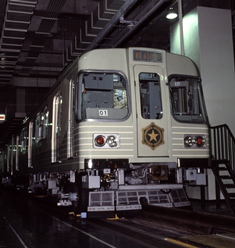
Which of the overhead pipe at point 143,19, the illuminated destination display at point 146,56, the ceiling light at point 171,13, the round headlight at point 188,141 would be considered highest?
the ceiling light at point 171,13

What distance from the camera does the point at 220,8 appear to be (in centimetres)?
1099

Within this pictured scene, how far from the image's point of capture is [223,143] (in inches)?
401

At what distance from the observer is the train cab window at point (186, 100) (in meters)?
7.75

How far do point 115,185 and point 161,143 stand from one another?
1.18 m

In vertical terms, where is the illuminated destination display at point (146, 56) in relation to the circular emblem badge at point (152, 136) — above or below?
above

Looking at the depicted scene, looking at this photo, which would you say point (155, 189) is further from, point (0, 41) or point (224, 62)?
point (0, 41)

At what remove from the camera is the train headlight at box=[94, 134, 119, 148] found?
7062 mm

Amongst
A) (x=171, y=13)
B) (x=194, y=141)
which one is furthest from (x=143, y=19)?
(x=194, y=141)

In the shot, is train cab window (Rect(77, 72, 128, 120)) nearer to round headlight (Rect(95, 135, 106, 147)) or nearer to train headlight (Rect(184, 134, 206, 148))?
round headlight (Rect(95, 135, 106, 147))

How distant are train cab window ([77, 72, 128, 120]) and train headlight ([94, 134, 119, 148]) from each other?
1.09 ft

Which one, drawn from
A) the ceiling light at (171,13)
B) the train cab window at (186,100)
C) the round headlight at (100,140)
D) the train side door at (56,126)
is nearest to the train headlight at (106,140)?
the round headlight at (100,140)

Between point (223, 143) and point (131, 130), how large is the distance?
3.79 m

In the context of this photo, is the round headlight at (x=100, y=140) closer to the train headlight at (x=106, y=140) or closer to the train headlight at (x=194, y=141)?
the train headlight at (x=106, y=140)

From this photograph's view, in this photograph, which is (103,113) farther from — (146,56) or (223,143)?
(223,143)
